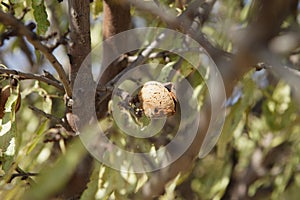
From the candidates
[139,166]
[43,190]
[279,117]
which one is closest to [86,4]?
[43,190]

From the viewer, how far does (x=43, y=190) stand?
109cm

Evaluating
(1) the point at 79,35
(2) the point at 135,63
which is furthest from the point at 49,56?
(2) the point at 135,63

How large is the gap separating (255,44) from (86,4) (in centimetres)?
40

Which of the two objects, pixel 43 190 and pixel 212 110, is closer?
pixel 43 190

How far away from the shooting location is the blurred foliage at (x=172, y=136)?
1.16 metres

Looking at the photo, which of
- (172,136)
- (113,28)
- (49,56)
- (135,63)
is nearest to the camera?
(49,56)

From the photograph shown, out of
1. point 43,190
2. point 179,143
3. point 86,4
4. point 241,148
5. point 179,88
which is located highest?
point 86,4

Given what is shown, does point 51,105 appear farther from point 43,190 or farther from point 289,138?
point 289,138

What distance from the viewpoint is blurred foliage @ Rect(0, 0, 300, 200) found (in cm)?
116

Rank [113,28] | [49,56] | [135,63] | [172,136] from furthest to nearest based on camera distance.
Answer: [172,136] → [113,28] → [135,63] → [49,56]

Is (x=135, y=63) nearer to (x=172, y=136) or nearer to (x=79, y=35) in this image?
(x=79, y=35)

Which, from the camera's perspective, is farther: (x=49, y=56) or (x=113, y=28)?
(x=113, y=28)

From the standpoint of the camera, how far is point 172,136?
66.0 inches

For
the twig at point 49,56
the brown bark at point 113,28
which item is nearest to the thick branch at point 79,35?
the twig at point 49,56
